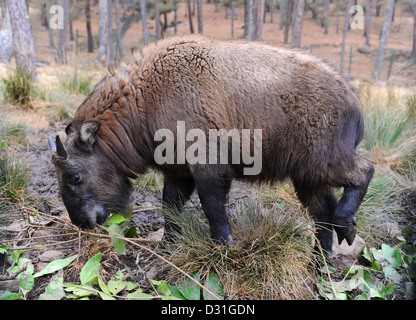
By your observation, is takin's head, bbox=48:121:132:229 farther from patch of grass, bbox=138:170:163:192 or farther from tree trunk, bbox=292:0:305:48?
tree trunk, bbox=292:0:305:48

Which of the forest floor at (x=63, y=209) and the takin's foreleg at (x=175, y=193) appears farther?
the takin's foreleg at (x=175, y=193)

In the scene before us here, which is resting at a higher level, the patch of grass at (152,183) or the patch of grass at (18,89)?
the patch of grass at (18,89)

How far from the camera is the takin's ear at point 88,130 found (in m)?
3.30

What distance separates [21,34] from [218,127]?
8.12 m

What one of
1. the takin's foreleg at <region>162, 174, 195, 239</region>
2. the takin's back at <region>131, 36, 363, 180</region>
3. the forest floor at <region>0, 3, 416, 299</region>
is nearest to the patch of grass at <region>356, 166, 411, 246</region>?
the forest floor at <region>0, 3, 416, 299</region>

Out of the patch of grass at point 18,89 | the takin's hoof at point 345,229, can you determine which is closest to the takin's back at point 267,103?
the takin's hoof at point 345,229

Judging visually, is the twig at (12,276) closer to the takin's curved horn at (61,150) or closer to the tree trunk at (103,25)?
the takin's curved horn at (61,150)

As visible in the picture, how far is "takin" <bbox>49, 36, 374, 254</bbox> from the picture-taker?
3277 millimetres

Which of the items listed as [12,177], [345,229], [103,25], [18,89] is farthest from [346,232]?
[103,25]

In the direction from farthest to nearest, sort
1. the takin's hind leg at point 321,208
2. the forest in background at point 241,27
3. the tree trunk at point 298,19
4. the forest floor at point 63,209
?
→ 1. the forest in background at point 241,27
2. the tree trunk at point 298,19
3. the takin's hind leg at point 321,208
4. the forest floor at point 63,209

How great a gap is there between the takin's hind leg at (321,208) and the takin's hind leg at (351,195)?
8.7 inches

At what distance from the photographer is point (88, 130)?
3.33 meters

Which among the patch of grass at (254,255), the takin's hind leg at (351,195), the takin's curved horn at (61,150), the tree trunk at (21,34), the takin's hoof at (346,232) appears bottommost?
the patch of grass at (254,255)

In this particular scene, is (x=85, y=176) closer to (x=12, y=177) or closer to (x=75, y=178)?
(x=75, y=178)
